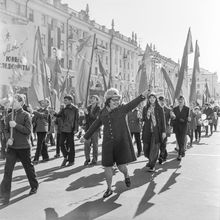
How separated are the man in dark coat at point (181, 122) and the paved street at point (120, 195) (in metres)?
1.15

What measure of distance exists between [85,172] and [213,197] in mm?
3112

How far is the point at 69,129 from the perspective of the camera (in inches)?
371

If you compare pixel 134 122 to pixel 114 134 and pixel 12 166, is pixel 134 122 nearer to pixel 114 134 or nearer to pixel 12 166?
pixel 114 134

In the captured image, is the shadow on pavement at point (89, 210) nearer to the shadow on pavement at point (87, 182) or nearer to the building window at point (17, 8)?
the shadow on pavement at point (87, 182)

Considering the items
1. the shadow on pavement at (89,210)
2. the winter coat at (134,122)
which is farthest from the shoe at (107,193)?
the winter coat at (134,122)

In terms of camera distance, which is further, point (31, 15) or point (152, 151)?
point (31, 15)

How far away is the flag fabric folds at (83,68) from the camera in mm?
10478

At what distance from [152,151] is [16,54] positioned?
11.3 ft

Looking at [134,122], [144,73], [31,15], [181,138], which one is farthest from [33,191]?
[31,15]

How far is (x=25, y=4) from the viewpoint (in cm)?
4491

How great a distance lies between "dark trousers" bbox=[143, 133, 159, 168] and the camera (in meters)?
8.40

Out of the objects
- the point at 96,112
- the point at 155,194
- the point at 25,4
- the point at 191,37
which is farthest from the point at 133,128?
the point at 25,4

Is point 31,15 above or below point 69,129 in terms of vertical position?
above

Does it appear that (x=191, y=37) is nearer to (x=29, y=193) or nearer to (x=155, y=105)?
(x=155, y=105)
